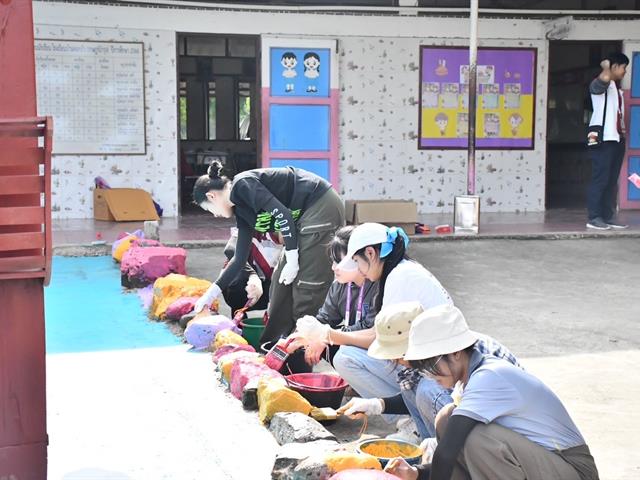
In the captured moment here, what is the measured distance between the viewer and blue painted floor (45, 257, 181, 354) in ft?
17.0

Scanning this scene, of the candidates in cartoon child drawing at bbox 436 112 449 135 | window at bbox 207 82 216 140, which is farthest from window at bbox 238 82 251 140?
cartoon child drawing at bbox 436 112 449 135

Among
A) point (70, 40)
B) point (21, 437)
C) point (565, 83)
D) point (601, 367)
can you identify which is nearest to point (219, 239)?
point (70, 40)

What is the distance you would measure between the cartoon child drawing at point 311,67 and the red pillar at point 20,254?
9.17 m

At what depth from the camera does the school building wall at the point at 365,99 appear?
1068 cm

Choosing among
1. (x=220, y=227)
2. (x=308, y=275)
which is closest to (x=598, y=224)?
(x=220, y=227)

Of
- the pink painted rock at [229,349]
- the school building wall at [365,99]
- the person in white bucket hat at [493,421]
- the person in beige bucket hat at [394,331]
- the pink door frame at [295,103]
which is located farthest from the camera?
the pink door frame at [295,103]

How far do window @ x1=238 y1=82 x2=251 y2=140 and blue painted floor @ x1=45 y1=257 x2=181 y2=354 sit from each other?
7.92m

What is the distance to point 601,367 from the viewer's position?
4.56m

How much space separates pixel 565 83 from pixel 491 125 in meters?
5.81

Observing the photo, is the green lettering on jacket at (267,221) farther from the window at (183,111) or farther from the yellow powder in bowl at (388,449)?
the window at (183,111)

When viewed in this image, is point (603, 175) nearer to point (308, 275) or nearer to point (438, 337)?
point (308, 275)

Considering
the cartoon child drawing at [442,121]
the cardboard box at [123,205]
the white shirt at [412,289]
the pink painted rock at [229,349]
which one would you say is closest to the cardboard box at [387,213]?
the cartoon child drawing at [442,121]

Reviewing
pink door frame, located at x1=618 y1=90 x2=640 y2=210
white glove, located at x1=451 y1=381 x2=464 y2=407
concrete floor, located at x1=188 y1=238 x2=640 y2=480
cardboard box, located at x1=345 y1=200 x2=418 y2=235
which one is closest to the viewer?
white glove, located at x1=451 y1=381 x2=464 y2=407

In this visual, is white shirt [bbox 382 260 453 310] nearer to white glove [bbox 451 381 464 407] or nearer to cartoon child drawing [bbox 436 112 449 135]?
white glove [bbox 451 381 464 407]
